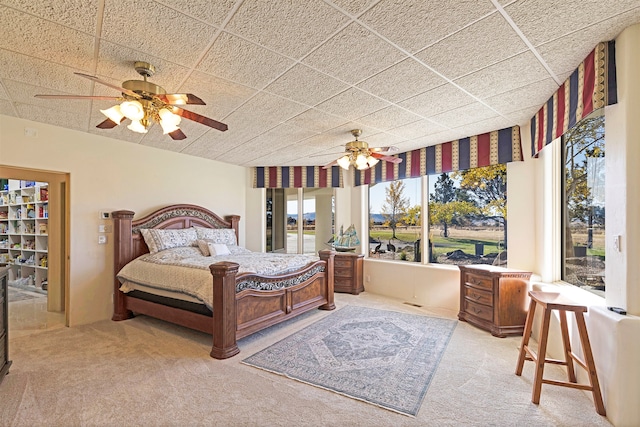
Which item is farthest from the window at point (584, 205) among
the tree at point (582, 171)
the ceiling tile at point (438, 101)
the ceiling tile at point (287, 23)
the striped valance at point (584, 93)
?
the ceiling tile at point (287, 23)

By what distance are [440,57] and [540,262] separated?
2.77 m

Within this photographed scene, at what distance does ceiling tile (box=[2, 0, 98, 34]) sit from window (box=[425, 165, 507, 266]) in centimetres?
451

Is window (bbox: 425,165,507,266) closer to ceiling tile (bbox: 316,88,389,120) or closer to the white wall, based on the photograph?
ceiling tile (bbox: 316,88,389,120)

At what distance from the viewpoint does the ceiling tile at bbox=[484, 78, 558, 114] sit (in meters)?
2.58

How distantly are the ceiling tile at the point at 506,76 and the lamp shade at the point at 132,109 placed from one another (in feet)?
8.30

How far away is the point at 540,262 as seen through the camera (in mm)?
3484

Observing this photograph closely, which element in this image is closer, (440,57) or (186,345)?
(440,57)

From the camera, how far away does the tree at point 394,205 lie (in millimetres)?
5348

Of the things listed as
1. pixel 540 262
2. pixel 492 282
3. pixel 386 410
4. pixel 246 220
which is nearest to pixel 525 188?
pixel 540 262

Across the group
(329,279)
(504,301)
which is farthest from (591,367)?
(329,279)

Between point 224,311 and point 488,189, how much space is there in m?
3.86

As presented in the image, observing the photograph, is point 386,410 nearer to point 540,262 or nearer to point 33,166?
point 540,262

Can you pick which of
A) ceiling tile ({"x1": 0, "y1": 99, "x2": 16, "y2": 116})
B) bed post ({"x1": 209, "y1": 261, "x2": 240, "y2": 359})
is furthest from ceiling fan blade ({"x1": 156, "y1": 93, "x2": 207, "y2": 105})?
ceiling tile ({"x1": 0, "y1": 99, "x2": 16, "y2": 116})

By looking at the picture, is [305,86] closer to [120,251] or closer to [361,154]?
[361,154]
